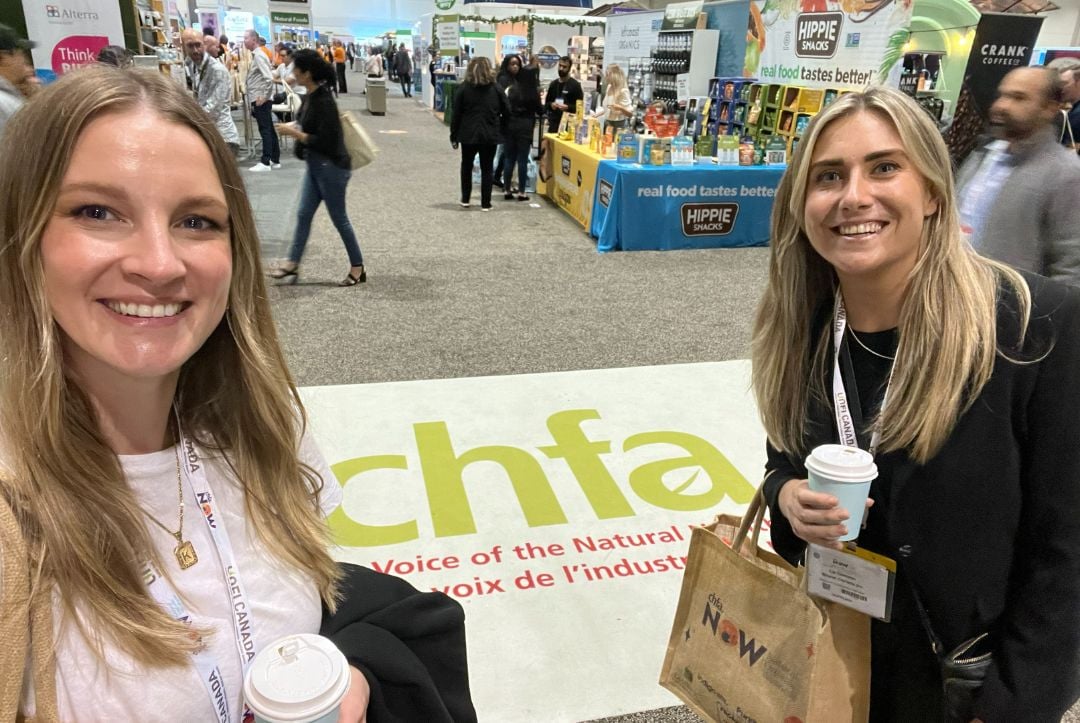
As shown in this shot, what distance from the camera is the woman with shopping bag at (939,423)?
3.73 feet

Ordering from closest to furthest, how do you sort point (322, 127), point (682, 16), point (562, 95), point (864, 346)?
point (864, 346) → point (322, 127) → point (562, 95) → point (682, 16)

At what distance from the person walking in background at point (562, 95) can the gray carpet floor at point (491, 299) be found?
215cm

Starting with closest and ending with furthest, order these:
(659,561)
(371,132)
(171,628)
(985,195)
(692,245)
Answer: (171,628) → (659,561) → (985,195) → (692,245) → (371,132)

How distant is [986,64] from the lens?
677 centimetres

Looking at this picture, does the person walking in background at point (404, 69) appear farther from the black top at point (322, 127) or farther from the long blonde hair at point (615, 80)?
the black top at point (322, 127)

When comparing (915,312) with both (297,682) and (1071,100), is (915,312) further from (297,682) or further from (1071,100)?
(1071,100)

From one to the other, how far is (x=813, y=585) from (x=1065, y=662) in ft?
1.30

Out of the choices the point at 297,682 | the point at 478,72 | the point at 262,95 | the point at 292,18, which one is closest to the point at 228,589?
the point at 297,682

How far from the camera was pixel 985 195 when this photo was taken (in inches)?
113

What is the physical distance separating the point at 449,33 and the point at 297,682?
17276mm

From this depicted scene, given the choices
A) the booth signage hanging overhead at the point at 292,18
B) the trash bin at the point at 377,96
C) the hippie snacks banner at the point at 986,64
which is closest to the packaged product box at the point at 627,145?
the hippie snacks banner at the point at 986,64

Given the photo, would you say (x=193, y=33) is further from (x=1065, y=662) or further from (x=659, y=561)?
(x=1065, y=662)

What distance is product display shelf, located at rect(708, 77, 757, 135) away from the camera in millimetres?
9258

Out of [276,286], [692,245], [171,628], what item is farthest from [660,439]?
[692,245]
